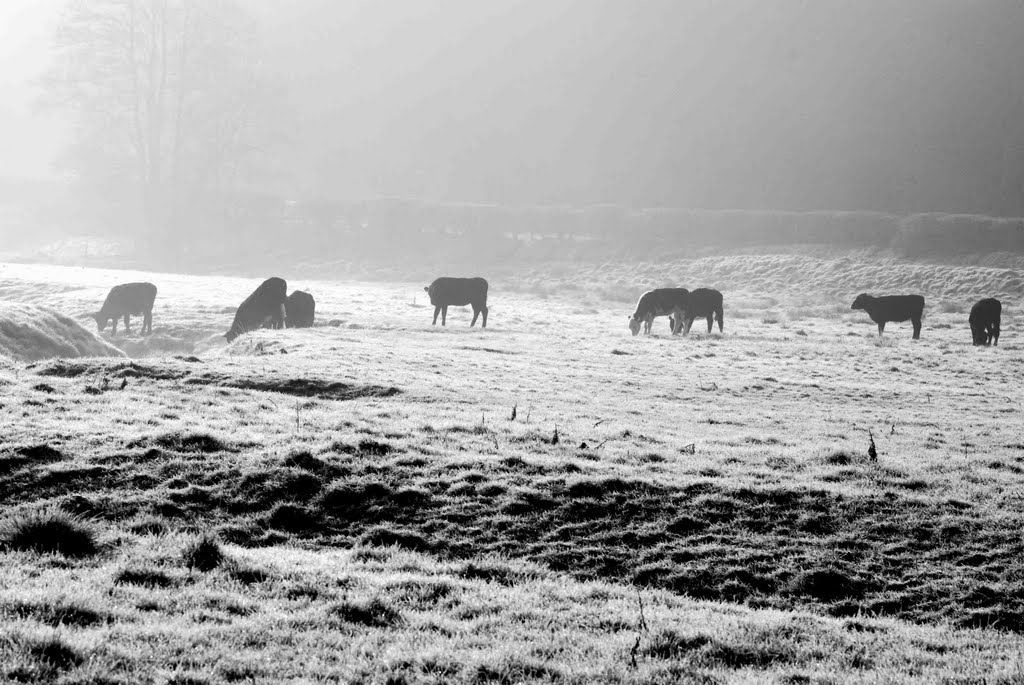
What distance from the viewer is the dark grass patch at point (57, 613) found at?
18.8 ft

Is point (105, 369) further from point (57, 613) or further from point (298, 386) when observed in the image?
point (57, 613)

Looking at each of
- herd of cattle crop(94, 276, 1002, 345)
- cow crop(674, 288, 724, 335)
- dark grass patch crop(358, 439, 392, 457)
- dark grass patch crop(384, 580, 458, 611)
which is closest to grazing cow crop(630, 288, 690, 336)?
herd of cattle crop(94, 276, 1002, 345)

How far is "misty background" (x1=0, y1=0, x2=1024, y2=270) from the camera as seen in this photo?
72.2 meters

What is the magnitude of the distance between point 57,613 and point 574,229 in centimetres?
7012

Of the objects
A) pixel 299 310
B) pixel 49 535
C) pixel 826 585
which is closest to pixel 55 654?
pixel 49 535

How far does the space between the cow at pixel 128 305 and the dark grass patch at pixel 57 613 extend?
26.4 m

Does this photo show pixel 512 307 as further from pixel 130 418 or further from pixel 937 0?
pixel 937 0

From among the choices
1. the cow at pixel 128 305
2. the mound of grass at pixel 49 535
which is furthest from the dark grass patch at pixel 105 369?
the cow at pixel 128 305

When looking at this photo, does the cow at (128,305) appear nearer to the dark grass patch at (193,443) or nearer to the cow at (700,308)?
the cow at (700,308)

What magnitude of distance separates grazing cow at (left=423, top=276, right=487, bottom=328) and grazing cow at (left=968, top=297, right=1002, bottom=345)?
15791 mm

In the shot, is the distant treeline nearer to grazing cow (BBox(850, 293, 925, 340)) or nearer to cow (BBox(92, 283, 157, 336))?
grazing cow (BBox(850, 293, 925, 340))

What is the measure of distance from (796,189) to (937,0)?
39.9 metres

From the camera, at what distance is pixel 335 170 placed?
102062 millimetres

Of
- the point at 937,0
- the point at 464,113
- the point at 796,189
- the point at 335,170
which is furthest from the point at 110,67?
the point at 937,0
